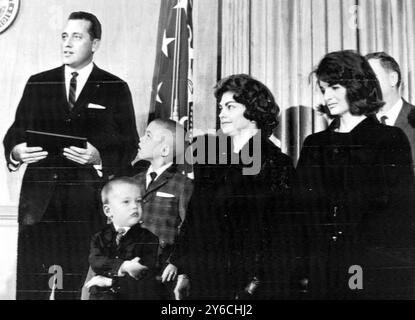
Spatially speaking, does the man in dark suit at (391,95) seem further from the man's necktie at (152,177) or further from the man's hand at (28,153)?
the man's hand at (28,153)

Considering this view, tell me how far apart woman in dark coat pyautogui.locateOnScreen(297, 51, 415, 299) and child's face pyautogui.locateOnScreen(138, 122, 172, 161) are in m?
1.03

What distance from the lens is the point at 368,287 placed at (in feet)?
14.4

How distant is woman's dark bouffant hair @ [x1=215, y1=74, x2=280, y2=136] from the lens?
461cm

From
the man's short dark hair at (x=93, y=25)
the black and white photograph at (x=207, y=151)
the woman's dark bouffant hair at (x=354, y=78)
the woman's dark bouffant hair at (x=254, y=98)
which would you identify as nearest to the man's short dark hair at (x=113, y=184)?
the black and white photograph at (x=207, y=151)

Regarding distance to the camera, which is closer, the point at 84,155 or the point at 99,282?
the point at 99,282

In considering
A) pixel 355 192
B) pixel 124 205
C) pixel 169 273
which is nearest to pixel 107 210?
pixel 124 205

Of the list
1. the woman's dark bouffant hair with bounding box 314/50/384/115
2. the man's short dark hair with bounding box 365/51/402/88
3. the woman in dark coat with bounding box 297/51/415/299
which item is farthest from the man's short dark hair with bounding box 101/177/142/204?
the man's short dark hair with bounding box 365/51/402/88

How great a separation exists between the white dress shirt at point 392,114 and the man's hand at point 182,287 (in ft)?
6.12

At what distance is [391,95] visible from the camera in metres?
4.60

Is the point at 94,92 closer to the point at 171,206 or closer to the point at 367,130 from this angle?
the point at 171,206

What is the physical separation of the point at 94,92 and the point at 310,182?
1.77m

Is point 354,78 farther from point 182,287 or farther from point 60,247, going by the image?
point 60,247

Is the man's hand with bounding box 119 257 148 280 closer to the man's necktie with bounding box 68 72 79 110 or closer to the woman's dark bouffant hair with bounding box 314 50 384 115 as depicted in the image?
the man's necktie with bounding box 68 72 79 110

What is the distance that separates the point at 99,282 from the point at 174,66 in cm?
170
